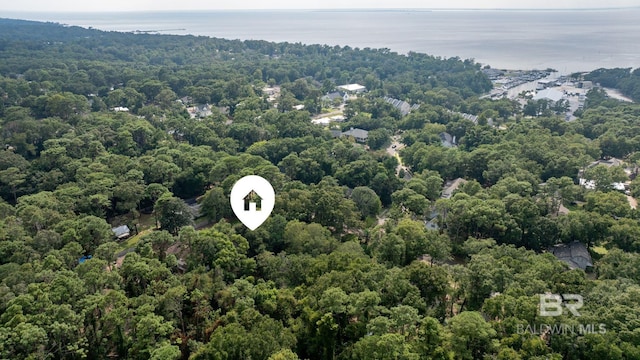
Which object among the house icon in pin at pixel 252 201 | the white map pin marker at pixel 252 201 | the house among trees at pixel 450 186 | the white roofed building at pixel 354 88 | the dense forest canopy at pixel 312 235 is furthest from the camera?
the white roofed building at pixel 354 88

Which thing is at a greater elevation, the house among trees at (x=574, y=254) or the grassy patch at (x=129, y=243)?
the house among trees at (x=574, y=254)

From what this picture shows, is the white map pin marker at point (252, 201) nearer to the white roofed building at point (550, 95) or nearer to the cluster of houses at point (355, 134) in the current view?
the cluster of houses at point (355, 134)

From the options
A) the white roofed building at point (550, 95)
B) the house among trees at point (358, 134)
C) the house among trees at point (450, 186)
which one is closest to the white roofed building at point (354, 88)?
the house among trees at point (358, 134)

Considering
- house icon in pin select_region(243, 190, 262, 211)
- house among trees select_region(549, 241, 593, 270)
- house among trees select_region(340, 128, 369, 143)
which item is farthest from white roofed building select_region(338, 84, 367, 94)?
house among trees select_region(549, 241, 593, 270)

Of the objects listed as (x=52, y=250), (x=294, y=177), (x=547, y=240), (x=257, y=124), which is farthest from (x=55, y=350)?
(x=257, y=124)

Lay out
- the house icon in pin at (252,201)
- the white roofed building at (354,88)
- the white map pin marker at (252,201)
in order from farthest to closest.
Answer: the white roofed building at (354,88) < the house icon in pin at (252,201) < the white map pin marker at (252,201)

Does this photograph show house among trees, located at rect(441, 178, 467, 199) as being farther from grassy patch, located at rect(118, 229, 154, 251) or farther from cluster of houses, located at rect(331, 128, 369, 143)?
grassy patch, located at rect(118, 229, 154, 251)

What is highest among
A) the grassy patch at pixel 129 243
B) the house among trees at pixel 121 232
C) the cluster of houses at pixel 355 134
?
the cluster of houses at pixel 355 134
